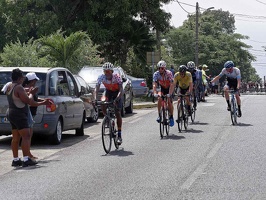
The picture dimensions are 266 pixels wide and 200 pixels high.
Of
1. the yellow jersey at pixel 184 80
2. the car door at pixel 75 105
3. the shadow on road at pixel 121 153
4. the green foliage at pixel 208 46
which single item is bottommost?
the shadow on road at pixel 121 153

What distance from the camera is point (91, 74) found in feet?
77.8

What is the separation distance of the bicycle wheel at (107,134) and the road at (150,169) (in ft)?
0.59

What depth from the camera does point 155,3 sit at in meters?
44.5

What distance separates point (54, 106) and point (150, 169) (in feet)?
13.2

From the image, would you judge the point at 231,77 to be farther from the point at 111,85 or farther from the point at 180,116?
the point at 111,85

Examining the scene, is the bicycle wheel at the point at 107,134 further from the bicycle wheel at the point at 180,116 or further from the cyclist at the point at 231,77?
the cyclist at the point at 231,77

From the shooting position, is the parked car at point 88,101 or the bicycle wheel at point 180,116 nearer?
the bicycle wheel at point 180,116

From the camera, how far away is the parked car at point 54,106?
14.5 meters

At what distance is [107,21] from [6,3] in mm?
6748

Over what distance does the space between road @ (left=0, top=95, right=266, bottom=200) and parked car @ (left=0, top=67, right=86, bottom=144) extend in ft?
1.31

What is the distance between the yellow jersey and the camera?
18.1m

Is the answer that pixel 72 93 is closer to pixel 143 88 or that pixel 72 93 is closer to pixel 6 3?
pixel 143 88

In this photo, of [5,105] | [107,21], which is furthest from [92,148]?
[107,21]

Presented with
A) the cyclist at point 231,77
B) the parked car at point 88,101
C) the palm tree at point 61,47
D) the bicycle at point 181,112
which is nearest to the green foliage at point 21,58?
the palm tree at point 61,47
